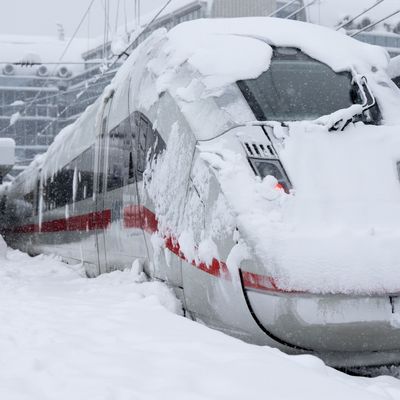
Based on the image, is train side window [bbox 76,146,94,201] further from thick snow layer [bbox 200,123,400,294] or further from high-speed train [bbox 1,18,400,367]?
thick snow layer [bbox 200,123,400,294]

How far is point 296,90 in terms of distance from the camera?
466 centimetres

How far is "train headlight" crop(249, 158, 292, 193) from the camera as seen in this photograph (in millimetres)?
3951

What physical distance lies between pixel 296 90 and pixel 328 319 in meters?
1.89

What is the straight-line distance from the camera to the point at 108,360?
2674mm

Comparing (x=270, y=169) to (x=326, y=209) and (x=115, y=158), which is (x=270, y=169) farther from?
(x=115, y=158)

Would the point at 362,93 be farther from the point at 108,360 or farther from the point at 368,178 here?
the point at 108,360

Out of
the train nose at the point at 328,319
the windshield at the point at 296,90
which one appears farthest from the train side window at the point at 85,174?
the train nose at the point at 328,319

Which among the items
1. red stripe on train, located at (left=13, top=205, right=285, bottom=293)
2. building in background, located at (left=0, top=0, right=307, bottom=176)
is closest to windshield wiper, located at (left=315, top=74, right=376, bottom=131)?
red stripe on train, located at (left=13, top=205, right=285, bottom=293)

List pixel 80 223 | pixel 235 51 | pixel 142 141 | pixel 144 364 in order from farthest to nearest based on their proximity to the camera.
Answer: pixel 80 223 → pixel 142 141 → pixel 235 51 → pixel 144 364

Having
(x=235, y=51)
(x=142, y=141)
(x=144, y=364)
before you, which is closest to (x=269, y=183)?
(x=235, y=51)

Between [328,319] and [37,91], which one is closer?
[328,319]

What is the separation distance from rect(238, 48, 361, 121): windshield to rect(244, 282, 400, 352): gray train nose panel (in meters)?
1.47

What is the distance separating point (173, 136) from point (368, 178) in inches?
59.0

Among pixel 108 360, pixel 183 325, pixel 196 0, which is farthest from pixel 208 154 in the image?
pixel 196 0
